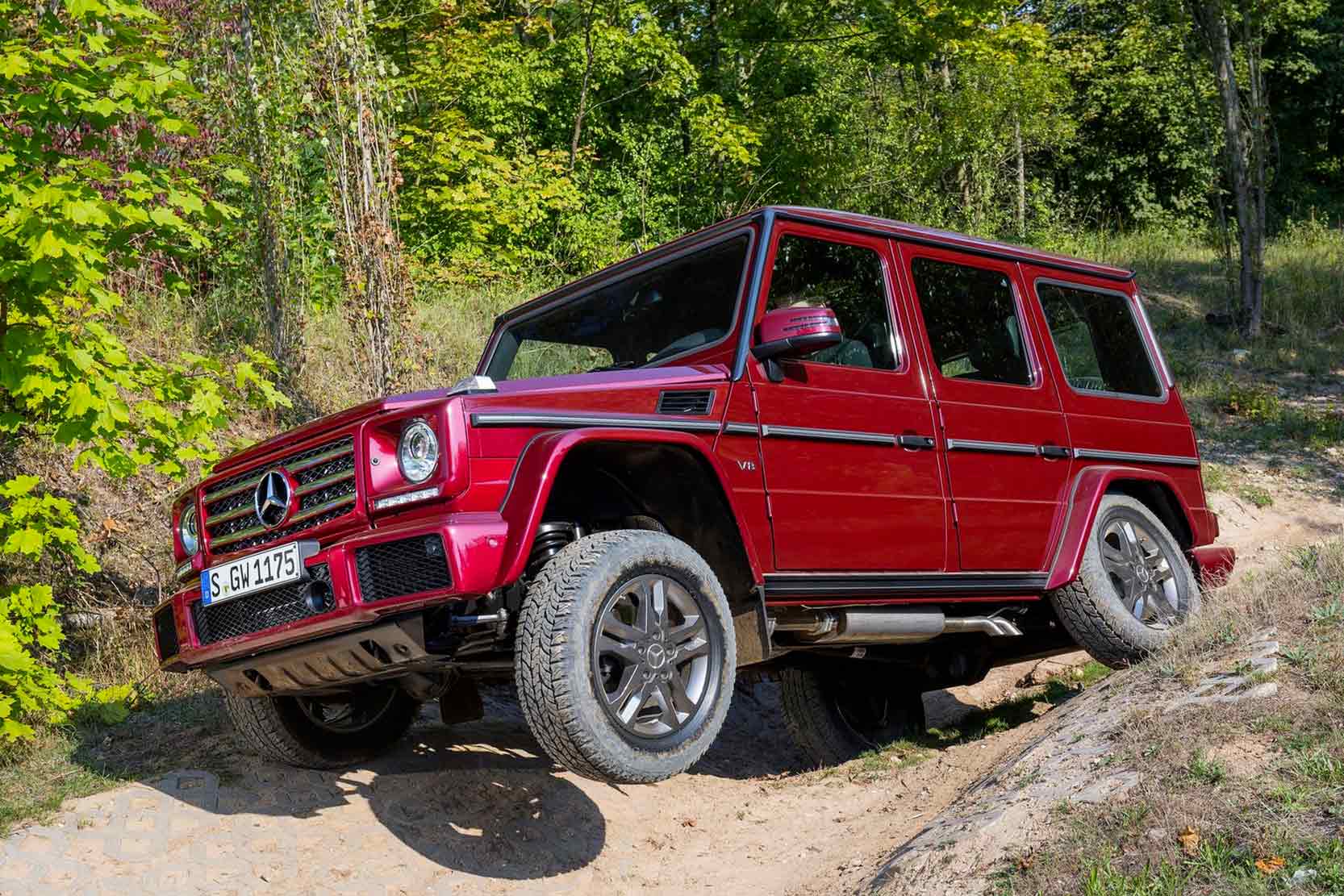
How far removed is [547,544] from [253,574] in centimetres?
98

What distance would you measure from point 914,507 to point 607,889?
2047 millimetres

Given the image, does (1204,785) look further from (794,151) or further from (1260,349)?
(794,151)

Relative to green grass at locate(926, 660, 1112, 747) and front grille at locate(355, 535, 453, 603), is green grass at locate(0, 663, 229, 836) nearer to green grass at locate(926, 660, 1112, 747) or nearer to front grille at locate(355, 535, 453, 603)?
front grille at locate(355, 535, 453, 603)

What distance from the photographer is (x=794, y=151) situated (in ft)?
58.6

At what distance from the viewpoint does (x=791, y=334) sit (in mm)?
4203

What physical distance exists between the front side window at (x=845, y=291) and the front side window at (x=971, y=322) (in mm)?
252

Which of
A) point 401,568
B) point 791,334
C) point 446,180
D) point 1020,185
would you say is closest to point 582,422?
point 401,568

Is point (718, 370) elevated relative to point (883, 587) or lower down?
elevated

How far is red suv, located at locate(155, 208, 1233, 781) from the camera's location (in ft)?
11.7

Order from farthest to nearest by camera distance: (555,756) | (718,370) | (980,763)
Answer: (980,763) → (718,370) → (555,756)

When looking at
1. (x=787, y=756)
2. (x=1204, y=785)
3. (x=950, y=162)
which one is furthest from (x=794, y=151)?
(x=1204, y=785)

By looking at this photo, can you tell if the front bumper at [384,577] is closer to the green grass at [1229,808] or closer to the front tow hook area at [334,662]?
the front tow hook area at [334,662]

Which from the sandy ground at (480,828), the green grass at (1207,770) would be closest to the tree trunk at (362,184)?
the sandy ground at (480,828)

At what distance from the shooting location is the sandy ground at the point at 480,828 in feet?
15.0
